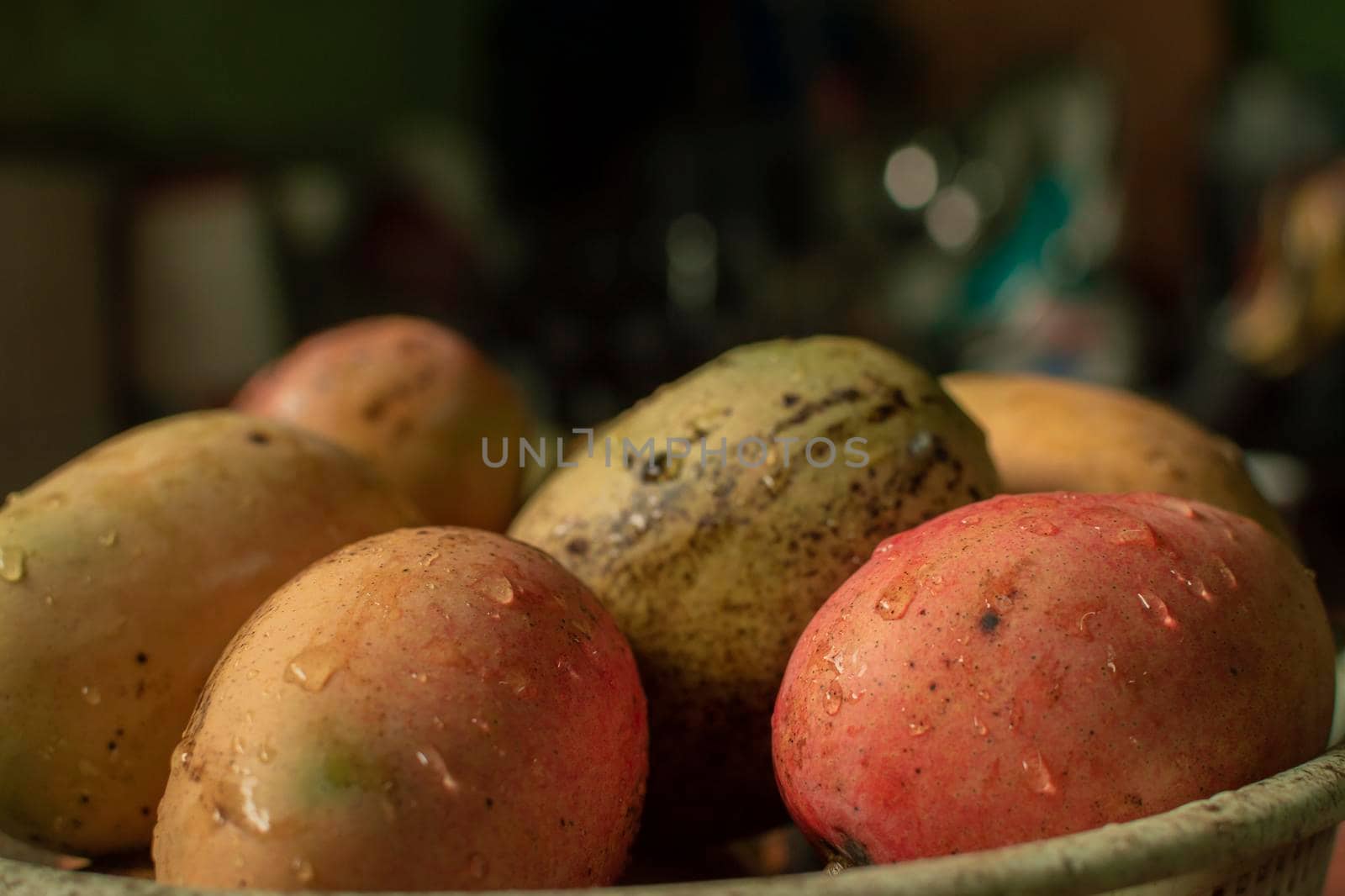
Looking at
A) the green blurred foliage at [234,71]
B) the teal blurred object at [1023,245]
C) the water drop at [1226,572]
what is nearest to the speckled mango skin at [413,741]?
the water drop at [1226,572]

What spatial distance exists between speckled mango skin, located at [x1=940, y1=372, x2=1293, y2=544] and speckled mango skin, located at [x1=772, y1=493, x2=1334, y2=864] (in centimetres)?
16

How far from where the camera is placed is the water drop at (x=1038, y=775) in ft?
1.13

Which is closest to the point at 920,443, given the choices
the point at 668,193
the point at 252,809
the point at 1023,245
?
the point at 252,809

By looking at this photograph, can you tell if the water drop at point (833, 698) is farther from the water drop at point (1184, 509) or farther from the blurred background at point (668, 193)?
the blurred background at point (668, 193)

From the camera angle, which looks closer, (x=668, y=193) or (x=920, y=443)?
(x=920, y=443)

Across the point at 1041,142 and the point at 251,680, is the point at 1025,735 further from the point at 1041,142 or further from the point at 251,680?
the point at 1041,142

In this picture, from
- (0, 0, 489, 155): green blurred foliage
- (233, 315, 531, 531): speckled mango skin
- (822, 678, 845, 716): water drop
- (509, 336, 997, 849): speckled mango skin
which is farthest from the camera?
(0, 0, 489, 155): green blurred foliage

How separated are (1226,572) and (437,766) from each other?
27 centimetres

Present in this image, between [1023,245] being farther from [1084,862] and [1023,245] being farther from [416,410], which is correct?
[1084,862]

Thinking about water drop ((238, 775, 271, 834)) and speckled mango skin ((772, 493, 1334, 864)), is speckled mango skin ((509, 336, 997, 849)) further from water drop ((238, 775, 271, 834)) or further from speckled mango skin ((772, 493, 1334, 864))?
water drop ((238, 775, 271, 834))

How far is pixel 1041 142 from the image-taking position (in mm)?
2664

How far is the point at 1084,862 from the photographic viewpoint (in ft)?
0.95

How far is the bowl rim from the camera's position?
280mm

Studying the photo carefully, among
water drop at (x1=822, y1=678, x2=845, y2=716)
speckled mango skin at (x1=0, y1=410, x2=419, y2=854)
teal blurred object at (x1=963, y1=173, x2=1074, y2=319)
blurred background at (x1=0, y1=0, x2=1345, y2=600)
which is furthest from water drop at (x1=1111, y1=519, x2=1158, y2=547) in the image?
teal blurred object at (x1=963, y1=173, x2=1074, y2=319)
